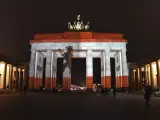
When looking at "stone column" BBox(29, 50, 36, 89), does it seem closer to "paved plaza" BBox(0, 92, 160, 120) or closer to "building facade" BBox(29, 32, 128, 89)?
"building facade" BBox(29, 32, 128, 89)

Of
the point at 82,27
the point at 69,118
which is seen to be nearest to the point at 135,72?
the point at 82,27

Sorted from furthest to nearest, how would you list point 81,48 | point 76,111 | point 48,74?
1. point 81,48
2. point 48,74
3. point 76,111

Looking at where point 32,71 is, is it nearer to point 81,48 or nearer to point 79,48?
point 79,48

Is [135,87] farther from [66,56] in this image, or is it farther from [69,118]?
[69,118]

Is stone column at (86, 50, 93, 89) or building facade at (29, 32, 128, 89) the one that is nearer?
stone column at (86, 50, 93, 89)

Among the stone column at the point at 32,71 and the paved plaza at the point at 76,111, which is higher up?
the stone column at the point at 32,71

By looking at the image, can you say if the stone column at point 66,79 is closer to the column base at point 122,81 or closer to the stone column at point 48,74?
the stone column at point 48,74

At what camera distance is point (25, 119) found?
927 cm

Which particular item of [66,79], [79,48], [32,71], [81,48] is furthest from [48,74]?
[81,48]

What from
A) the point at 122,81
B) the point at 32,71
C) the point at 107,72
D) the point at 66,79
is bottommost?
the point at 122,81

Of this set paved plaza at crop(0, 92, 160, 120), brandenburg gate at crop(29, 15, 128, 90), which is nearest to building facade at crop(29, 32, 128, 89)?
brandenburg gate at crop(29, 15, 128, 90)

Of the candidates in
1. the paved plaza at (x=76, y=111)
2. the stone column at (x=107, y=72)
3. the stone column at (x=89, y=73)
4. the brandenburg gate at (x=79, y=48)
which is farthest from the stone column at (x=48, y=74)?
the paved plaza at (x=76, y=111)

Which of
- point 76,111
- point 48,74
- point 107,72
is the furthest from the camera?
point 48,74

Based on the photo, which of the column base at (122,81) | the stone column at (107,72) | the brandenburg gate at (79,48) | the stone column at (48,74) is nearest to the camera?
the stone column at (107,72)
